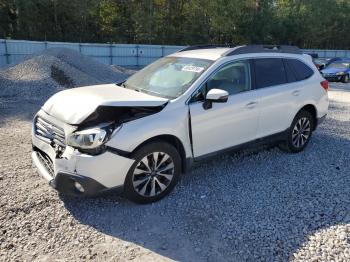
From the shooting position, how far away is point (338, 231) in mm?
3801

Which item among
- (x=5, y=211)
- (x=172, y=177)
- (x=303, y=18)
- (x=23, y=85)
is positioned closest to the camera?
(x=5, y=211)

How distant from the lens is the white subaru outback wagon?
3.76m

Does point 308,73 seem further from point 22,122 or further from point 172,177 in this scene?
point 22,122

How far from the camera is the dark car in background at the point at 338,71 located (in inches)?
794

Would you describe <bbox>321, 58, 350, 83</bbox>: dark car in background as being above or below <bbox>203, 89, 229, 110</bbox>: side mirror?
below

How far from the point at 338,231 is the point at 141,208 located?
7.09ft

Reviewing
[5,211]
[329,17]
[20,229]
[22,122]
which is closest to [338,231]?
[20,229]

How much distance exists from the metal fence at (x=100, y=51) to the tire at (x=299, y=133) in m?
15.7

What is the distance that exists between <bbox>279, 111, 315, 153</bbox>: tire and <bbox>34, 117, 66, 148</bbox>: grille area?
3.63 meters

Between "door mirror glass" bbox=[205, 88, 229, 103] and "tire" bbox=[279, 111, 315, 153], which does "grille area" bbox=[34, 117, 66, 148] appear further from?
"tire" bbox=[279, 111, 315, 153]

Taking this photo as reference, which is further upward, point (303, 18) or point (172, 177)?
point (303, 18)

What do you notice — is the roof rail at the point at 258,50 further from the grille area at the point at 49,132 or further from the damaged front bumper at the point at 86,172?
the grille area at the point at 49,132

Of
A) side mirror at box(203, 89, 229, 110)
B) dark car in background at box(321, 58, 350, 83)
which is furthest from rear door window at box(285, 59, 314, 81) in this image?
dark car in background at box(321, 58, 350, 83)

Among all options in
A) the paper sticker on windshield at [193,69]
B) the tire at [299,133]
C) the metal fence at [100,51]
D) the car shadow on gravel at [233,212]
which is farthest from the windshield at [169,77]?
the metal fence at [100,51]
